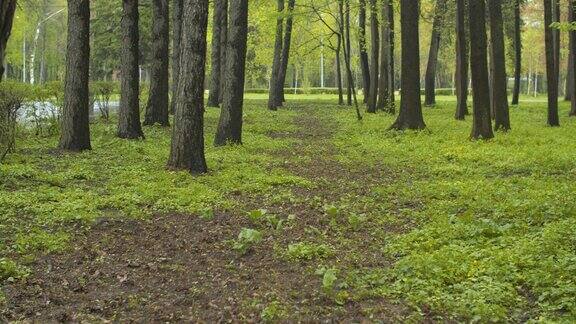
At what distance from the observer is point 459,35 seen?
21.0 metres

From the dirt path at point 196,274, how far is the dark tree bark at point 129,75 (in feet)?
25.3

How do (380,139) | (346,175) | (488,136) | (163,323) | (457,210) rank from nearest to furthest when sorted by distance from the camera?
(163,323), (457,210), (346,175), (488,136), (380,139)

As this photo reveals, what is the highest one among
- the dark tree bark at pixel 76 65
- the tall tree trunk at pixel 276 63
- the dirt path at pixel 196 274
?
the tall tree trunk at pixel 276 63

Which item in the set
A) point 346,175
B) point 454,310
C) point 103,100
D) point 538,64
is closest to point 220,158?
point 346,175

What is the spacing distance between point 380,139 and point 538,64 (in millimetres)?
60872

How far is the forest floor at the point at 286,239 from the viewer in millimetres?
5027

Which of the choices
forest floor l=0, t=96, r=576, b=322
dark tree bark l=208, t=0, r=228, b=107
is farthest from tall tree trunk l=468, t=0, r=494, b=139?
dark tree bark l=208, t=0, r=228, b=107

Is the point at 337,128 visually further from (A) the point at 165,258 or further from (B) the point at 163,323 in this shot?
(B) the point at 163,323

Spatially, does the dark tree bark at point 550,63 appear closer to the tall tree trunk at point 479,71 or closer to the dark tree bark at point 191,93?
the tall tree trunk at point 479,71

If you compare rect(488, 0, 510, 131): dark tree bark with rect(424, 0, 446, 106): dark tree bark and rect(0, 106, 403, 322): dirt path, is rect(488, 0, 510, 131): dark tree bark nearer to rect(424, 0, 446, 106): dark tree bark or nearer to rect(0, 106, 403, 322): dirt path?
rect(424, 0, 446, 106): dark tree bark

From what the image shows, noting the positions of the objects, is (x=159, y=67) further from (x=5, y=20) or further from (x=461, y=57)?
(x=5, y=20)

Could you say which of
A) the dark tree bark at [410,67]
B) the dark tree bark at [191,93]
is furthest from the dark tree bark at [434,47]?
the dark tree bark at [191,93]

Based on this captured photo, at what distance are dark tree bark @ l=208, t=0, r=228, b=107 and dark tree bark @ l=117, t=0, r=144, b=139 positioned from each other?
6944 mm

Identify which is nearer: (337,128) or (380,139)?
(380,139)
